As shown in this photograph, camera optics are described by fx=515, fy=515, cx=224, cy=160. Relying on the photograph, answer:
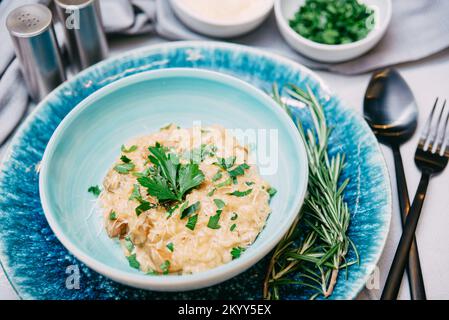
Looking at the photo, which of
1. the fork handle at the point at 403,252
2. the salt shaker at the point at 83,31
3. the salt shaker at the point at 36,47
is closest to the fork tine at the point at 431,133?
the fork handle at the point at 403,252

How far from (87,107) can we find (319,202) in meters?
0.92

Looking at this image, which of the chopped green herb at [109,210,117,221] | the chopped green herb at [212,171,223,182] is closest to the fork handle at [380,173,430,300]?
the chopped green herb at [212,171,223,182]

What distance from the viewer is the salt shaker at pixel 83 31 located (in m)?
2.15

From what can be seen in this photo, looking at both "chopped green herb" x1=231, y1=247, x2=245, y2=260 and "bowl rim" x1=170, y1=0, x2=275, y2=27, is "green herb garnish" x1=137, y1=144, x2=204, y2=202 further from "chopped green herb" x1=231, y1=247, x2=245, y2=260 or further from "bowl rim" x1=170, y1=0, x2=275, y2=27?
"bowl rim" x1=170, y1=0, x2=275, y2=27

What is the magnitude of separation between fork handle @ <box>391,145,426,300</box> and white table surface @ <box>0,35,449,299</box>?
0.12 ft

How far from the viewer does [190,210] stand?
171cm

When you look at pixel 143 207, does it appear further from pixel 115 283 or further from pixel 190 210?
pixel 115 283

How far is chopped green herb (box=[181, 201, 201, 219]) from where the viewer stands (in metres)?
1.69

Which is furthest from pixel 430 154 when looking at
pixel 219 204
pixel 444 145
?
pixel 219 204

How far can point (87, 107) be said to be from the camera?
1.92m
